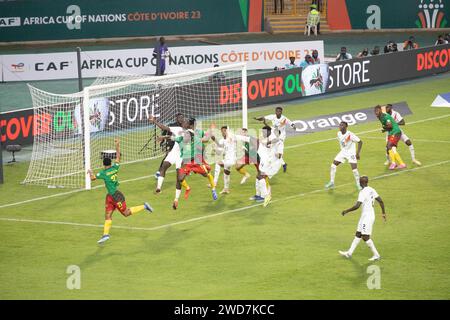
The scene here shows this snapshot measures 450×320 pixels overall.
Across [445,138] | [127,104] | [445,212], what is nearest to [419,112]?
[445,138]

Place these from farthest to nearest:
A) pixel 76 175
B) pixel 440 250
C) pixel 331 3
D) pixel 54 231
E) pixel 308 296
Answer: pixel 331 3
pixel 76 175
pixel 54 231
pixel 440 250
pixel 308 296

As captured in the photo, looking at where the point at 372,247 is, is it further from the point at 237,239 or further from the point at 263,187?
the point at 263,187

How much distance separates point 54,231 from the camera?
979 inches

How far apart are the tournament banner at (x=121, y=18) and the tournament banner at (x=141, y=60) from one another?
1041 centimetres

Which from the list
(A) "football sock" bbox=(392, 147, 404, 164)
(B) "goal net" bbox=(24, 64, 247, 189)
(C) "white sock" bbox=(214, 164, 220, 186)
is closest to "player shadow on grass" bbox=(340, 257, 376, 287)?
(C) "white sock" bbox=(214, 164, 220, 186)

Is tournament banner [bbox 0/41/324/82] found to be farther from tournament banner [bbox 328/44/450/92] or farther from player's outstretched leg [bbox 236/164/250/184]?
player's outstretched leg [bbox 236/164/250/184]

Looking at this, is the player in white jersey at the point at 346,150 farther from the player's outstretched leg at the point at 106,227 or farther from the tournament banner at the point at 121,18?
the tournament banner at the point at 121,18

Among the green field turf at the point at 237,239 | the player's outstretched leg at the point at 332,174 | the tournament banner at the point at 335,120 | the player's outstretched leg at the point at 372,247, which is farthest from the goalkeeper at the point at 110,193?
the tournament banner at the point at 335,120

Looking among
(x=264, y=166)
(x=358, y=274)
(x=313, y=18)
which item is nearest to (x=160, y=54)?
(x=313, y=18)

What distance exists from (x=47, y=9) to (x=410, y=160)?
108ft

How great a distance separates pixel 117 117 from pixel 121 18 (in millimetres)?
25389

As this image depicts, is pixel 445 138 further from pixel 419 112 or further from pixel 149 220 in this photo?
pixel 149 220

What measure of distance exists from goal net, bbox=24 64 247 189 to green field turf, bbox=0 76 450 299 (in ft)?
3.68

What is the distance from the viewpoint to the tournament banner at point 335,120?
3838 centimetres
